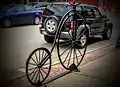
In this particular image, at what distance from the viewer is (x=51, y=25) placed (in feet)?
8.54

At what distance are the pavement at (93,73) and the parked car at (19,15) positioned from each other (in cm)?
59

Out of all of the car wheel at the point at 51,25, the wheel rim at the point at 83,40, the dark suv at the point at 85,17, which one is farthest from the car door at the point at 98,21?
the car wheel at the point at 51,25

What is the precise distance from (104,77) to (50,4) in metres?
1.28

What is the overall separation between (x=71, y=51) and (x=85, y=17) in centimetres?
43

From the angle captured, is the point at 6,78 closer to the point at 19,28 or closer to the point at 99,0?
the point at 19,28

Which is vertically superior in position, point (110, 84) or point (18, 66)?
point (18, 66)

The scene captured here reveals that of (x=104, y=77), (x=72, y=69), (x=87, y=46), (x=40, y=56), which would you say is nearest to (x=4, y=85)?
(x=40, y=56)

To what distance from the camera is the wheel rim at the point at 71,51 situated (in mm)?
2760

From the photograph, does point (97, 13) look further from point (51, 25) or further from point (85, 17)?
point (51, 25)

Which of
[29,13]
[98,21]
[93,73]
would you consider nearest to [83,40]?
[98,21]

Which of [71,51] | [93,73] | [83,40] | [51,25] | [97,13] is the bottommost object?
[93,73]

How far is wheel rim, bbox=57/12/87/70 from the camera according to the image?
276cm

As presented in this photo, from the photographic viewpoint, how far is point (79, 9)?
2.86 metres

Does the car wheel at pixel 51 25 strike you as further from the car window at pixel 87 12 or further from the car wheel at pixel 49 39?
the car window at pixel 87 12
